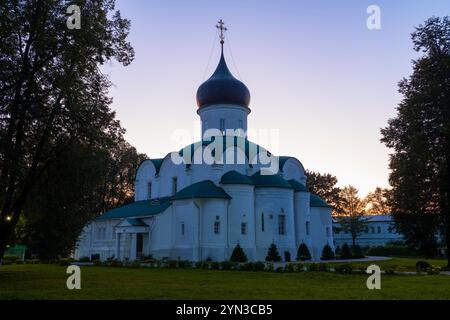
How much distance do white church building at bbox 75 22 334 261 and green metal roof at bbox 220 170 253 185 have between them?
0.07 m

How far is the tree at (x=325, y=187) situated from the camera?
60.1 metres

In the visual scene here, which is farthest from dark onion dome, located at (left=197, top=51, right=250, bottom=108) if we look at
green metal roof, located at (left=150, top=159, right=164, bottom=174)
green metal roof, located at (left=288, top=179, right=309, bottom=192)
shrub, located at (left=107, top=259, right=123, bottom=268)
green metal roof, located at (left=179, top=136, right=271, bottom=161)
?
shrub, located at (left=107, top=259, right=123, bottom=268)

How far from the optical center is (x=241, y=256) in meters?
30.8

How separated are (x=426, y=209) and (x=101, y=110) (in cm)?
1891

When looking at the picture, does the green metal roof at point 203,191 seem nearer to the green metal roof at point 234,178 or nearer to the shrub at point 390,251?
the green metal roof at point 234,178

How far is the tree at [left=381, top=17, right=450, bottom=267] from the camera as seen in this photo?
84.1ft

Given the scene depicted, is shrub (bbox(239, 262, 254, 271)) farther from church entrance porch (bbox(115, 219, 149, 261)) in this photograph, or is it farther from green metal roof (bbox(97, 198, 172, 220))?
church entrance porch (bbox(115, 219, 149, 261))

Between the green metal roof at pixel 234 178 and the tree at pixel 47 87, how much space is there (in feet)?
47.5

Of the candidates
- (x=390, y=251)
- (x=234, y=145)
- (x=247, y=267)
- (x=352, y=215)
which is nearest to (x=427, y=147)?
(x=247, y=267)

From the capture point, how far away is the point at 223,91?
38.5 m

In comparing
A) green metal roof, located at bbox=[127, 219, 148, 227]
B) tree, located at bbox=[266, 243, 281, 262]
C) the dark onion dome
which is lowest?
tree, located at bbox=[266, 243, 281, 262]

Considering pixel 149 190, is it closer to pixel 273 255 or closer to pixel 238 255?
pixel 238 255
